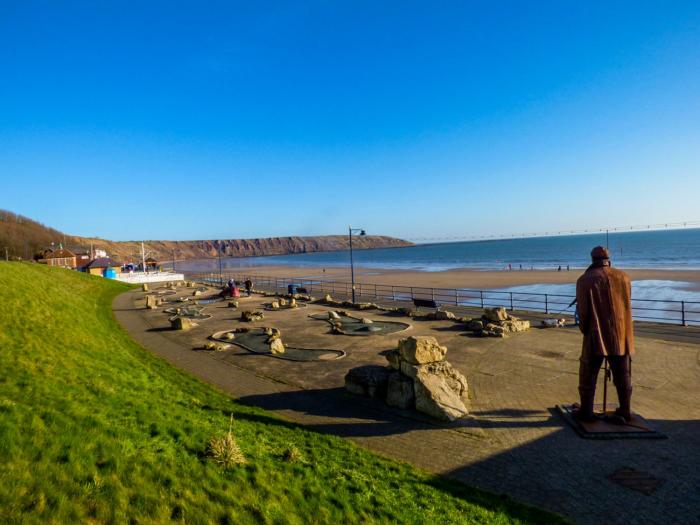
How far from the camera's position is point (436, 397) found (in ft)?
30.9

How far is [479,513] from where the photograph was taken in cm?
586

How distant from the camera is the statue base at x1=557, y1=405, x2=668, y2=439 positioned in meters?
8.09

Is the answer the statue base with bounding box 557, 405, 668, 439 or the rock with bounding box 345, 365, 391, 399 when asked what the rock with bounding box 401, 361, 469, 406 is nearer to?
the rock with bounding box 345, 365, 391, 399

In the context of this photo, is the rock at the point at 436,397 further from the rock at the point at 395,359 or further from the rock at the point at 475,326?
the rock at the point at 475,326

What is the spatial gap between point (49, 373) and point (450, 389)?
933cm

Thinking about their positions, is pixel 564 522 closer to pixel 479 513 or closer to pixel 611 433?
pixel 479 513

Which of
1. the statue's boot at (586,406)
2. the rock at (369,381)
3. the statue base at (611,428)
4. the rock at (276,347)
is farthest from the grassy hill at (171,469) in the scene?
the rock at (276,347)

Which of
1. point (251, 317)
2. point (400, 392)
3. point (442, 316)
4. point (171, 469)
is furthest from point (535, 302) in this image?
point (171, 469)

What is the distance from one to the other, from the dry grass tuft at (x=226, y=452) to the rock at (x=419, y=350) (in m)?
5.01

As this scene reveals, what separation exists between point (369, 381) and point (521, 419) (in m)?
3.81

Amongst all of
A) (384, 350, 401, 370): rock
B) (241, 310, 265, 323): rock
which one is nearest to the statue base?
(384, 350, 401, 370): rock

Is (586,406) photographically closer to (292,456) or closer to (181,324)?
(292,456)

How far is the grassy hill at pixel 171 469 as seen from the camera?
470cm

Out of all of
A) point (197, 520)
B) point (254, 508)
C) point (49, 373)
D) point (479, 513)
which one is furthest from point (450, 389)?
point (49, 373)
